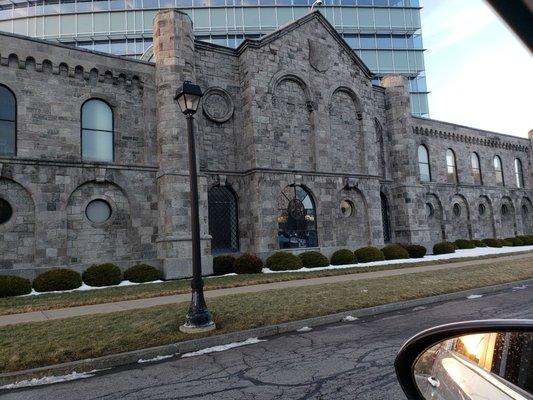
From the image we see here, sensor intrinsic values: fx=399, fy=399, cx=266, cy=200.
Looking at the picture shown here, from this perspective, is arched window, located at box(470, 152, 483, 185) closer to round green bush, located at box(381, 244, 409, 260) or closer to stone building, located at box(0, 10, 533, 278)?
stone building, located at box(0, 10, 533, 278)

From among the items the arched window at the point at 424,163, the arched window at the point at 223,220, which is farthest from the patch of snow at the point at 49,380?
the arched window at the point at 424,163

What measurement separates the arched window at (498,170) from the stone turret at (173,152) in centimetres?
3236

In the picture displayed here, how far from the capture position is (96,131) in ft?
61.5

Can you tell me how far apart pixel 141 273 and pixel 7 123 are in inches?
332

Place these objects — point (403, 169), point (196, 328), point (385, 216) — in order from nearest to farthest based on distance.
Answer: point (196, 328) → point (403, 169) → point (385, 216)

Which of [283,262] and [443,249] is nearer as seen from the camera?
[283,262]

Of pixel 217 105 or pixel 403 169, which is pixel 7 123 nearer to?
pixel 217 105

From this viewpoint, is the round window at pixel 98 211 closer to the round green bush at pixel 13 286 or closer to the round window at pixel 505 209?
the round green bush at pixel 13 286

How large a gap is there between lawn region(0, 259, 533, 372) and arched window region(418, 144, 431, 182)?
1994 cm

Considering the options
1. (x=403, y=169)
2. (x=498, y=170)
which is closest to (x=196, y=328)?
(x=403, y=169)

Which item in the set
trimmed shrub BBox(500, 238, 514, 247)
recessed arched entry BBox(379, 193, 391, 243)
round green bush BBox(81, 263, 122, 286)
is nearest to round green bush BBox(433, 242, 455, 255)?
recessed arched entry BBox(379, 193, 391, 243)

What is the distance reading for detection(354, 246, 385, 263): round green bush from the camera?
73.0 ft

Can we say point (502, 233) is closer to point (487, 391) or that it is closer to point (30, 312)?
point (30, 312)

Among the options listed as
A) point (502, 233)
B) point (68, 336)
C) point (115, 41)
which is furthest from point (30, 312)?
point (115, 41)
